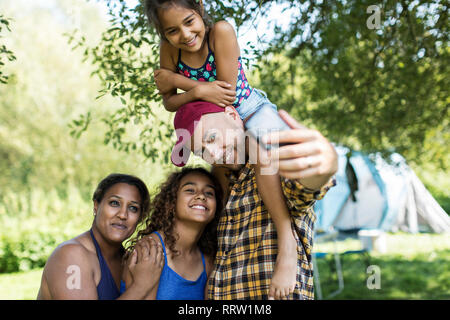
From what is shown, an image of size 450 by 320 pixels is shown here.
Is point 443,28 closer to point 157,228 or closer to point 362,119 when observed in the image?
point 362,119

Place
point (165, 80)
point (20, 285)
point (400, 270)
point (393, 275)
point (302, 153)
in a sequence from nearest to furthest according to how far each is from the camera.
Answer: point (302, 153) → point (165, 80) → point (393, 275) → point (20, 285) → point (400, 270)

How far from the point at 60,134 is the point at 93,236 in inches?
622

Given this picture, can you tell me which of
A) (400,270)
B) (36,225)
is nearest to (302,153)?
(400,270)

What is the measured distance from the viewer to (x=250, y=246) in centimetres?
192

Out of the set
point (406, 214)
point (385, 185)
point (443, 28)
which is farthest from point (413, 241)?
point (443, 28)

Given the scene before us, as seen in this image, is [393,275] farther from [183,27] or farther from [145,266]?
[183,27]

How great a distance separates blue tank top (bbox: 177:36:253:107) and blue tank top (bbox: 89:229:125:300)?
100 cm

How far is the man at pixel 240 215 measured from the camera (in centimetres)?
182

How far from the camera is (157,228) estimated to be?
2277 mm

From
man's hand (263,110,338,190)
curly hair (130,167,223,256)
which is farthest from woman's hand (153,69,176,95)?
man's hand (263,110,338,190)

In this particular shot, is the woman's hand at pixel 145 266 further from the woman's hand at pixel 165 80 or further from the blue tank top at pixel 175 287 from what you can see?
the woman's hand at pixel 165 80

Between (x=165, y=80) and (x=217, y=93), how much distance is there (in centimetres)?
36

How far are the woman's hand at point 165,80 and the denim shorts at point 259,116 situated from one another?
0.36m
